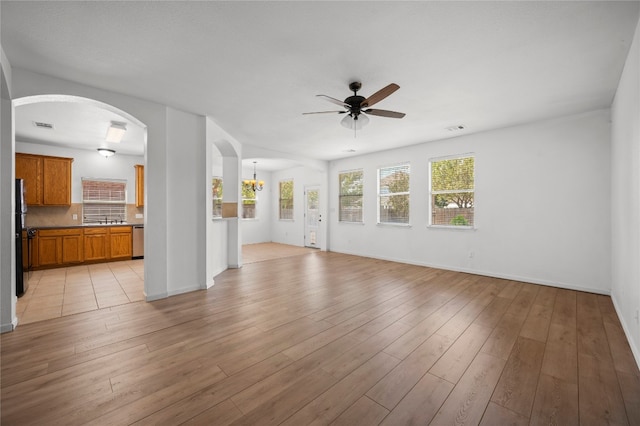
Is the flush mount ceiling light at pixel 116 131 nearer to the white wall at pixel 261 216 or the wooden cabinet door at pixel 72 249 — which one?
the wooden cabinet door at pixel 72 249

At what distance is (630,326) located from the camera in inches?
101

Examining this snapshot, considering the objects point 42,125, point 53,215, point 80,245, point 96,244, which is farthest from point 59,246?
point 42,125

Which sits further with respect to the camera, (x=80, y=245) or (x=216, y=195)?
(x=216, y=195)

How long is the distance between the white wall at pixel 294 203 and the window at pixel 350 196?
2.17ft

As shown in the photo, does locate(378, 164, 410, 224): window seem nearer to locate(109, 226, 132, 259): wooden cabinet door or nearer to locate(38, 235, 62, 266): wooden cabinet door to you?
locate(109, 226, 132, 259): wooden cabinet door

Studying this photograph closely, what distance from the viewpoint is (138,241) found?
22.2 ft

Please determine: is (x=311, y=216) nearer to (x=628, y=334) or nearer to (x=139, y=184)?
(x=139, y=184)

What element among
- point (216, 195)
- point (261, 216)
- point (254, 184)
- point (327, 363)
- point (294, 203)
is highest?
point (254, 184)

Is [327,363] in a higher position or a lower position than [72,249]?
lower

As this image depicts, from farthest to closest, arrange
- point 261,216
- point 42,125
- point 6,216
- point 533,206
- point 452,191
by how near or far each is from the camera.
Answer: point 261,216
point 452,191
point 42,125
point 533,206
point 6,216

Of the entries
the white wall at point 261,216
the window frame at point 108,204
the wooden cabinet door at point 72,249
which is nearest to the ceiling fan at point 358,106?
the wooden cabinet door at point 72,249

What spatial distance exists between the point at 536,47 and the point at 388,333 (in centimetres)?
305

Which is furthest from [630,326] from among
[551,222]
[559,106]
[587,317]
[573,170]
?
[559,106]

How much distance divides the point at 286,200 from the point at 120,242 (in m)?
5.23
